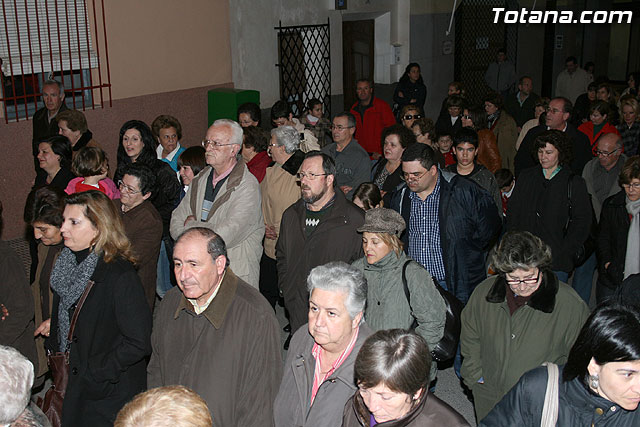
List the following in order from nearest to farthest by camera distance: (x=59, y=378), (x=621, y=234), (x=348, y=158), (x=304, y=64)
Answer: (x=59, y=378) → (x=621, y=234) → (x=348, y=158) → (x=304, y=64)

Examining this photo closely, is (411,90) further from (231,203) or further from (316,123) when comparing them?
(231,203)

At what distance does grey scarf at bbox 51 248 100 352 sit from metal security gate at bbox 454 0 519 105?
586 inches

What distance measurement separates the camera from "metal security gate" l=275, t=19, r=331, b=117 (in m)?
12.9

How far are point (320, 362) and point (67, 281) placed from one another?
1572mm

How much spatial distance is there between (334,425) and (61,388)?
5.52ft

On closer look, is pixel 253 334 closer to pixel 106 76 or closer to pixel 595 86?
pixel 106 76

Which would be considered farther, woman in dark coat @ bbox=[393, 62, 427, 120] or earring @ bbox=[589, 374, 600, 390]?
woman in dark coat @ bbox=[393, 62, 427, 120]

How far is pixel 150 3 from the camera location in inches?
407

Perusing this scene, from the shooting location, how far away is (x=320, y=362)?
11.5 feet

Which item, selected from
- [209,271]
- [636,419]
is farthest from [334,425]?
[636,419]

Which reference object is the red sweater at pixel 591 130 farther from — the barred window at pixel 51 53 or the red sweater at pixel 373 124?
the barred window at pixel 51 53

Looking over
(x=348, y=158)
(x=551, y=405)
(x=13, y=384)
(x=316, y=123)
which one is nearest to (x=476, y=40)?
(x=316, y=123)

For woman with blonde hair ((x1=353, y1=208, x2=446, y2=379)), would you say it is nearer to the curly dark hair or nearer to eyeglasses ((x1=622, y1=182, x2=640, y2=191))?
eyeglasses ((x1=622, y1=182, x2=640, y2=191))

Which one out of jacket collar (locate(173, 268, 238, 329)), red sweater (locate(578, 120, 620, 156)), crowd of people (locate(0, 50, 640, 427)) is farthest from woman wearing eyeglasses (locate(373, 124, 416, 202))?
jacket collar (locate(173, 268, 238, 329))
